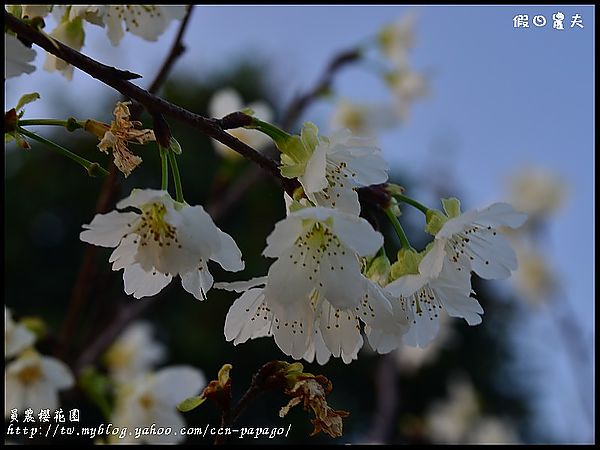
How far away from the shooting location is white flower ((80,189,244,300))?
0.52 metres

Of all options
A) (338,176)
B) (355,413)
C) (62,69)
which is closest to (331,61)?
(62,69)

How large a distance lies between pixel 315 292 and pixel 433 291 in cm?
13

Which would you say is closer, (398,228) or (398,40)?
(398,228)

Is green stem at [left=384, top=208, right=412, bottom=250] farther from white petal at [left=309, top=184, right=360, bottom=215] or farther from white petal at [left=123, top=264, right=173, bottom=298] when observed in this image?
white petal at [left=123, top=264, right=173, bottom=298]

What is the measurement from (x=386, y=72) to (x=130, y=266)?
5.33 ft

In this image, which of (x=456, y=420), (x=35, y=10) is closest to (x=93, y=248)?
(x=35, y=10)

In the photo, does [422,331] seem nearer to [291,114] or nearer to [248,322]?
[248,322]

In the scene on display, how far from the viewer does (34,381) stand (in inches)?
46.2

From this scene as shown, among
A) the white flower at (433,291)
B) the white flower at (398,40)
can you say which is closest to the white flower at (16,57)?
the white flower at (433,291)

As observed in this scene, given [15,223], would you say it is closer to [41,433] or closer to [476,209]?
[41,433]

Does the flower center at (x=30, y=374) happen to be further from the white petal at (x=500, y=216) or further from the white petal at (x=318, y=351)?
the white petal at (x=500, y=216)

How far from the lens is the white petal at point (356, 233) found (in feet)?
1.70

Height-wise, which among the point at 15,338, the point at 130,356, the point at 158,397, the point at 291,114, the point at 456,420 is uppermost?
the point at 291,114

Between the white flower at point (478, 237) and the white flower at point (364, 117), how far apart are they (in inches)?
63.5
